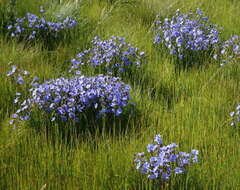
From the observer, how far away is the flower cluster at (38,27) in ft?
16.0

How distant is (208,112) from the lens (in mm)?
3504

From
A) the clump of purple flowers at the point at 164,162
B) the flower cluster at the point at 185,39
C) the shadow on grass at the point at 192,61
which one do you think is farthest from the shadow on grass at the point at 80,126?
the flower cluster at the point at 185,39

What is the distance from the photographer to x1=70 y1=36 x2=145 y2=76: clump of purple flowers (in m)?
4.23

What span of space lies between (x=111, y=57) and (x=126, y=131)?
4.74ft

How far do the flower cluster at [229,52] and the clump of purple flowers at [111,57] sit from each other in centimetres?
95

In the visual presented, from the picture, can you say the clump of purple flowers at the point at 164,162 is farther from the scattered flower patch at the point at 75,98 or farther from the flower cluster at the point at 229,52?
the flower cluster at the point at 229,52

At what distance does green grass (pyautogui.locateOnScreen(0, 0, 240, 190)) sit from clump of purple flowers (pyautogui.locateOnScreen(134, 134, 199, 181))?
2.4 inches

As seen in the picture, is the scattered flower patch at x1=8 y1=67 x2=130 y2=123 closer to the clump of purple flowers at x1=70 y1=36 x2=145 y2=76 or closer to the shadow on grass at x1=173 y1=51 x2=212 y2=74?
the clump of purple flowers at x1=70 y1=36 x2=145 y2=76

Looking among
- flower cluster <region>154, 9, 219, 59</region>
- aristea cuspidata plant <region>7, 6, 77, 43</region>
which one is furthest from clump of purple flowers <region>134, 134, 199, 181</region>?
aristea cuspidata plant <region>7, 6, 77, 43</region>

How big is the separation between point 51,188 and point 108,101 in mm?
1133

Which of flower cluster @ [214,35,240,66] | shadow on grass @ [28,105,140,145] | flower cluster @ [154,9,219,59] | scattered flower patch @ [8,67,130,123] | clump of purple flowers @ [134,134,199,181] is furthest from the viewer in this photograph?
flower cluster @ [154,9,219,59]

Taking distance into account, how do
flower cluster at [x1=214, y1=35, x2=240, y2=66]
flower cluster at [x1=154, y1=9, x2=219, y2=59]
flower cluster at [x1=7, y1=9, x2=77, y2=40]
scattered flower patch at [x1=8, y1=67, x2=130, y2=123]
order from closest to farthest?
scattered flower patch at [x1=8, y1=67, x2=130, y2=123] → flower cluster at [x1=214, y1=35, x2=240, y2=66] → flower cluster at [x1=154, y1=9, x2=219, y2=59] → flower cluster at [x1=7, y1=9, x2=77, y2=40]

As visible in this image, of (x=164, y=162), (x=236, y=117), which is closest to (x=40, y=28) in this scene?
(x=236, y=117)

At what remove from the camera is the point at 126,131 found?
3.05 m
